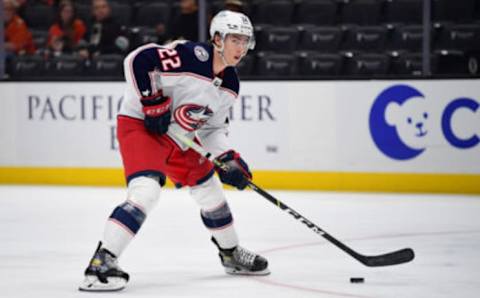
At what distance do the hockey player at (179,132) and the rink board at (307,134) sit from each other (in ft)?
13.0

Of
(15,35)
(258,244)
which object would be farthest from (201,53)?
(15,35)

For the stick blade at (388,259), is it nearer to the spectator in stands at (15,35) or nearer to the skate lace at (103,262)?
the skate lace at (103,262)

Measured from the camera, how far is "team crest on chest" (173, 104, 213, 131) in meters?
4.88

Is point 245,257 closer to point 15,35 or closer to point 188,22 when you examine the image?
point 188,22

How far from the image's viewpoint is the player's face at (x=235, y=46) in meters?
4.83

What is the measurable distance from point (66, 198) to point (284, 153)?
1777 millimetres

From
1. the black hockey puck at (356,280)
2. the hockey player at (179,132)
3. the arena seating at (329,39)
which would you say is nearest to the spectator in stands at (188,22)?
the arena seating at (329,39)

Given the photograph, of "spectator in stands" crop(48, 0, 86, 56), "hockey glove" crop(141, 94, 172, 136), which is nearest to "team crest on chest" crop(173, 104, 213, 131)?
"hockey glove" crop(141, 94, 172, 136)

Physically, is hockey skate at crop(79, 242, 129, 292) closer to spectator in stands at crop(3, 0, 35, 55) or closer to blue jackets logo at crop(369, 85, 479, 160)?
blue jackets logo at crop(369, 85, 479, 160)

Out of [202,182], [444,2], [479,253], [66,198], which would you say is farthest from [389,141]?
[202,182]

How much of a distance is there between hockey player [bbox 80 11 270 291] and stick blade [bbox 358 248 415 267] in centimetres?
46

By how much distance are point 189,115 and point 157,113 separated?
0.22 m

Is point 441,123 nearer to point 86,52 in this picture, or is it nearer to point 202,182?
point 86,52

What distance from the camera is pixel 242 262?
5.11 metres
